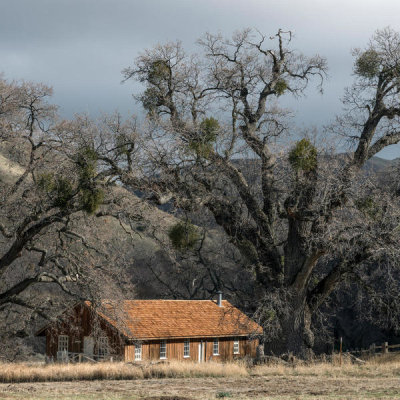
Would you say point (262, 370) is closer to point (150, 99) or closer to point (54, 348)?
point (150, 99)

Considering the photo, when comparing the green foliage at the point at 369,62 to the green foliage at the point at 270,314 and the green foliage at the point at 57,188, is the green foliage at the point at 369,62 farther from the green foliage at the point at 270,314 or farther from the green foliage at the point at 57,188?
the green foliage at the point at 57,188

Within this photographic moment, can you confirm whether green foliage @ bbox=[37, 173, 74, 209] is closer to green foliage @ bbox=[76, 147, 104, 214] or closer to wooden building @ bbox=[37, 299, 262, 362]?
green foliage @ bbox=[76, 147, 104, 214]

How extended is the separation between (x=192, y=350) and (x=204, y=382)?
20994 mm

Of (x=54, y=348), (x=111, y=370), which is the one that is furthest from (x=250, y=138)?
(x=54, y=348)

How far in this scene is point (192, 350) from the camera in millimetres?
37750

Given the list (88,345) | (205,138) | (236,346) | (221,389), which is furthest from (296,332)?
(236,346)

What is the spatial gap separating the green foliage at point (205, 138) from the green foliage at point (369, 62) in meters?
6.16

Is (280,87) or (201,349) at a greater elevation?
(280,87)

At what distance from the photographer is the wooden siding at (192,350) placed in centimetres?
3481

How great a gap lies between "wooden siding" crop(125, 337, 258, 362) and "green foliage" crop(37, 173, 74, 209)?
16482 mm

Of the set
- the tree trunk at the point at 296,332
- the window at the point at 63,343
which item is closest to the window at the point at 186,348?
the window at the point at 63,343

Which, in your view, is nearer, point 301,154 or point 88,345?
point 301,154

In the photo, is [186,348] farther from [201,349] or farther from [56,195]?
[56,195]

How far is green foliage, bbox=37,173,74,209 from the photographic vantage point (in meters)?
18.3
